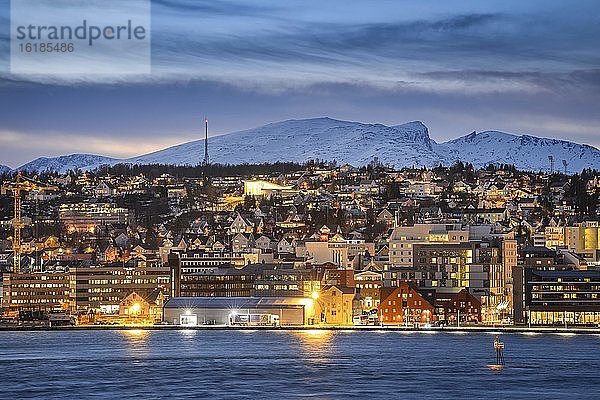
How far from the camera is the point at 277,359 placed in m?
40.0

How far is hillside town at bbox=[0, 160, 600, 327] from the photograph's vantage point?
58.8 meters

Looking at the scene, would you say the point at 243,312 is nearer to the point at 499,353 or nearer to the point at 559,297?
the point at 559,297

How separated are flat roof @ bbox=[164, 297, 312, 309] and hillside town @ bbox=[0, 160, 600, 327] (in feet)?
0.28

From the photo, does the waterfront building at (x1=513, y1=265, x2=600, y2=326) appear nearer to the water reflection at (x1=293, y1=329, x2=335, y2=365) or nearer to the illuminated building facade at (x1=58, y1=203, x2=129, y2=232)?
the water reflection at (x1=293, y1=329, x2=335, y2=365)

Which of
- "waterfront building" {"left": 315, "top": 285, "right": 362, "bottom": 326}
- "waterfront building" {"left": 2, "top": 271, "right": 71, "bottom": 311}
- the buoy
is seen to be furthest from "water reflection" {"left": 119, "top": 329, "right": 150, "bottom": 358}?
the buoy

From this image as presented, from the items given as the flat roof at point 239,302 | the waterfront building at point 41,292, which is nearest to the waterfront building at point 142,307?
the flat roof at point 239,302

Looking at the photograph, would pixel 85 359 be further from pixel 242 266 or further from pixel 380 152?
pixel 380 152

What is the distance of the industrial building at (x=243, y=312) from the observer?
5841cm

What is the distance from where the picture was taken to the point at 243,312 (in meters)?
58.8

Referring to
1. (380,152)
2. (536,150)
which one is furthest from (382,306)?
(536,150)

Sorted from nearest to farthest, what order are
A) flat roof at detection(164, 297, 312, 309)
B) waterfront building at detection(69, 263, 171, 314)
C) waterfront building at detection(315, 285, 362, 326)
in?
1. flat roof at detection(164, 297, 312, 309)
2. waterfront building at detection(315, 285, 362, 326)
3. waterfront building at detection(69, 263, 171, 314)

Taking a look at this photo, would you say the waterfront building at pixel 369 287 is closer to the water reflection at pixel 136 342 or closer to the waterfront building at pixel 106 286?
the waterfront building at pixel 106 286

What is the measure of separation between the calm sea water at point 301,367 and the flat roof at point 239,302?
6.95 meters

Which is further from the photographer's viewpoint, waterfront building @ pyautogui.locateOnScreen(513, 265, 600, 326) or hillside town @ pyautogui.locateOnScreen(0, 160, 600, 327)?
hillside town @ pyautogui.locateOnScreen(0, 160, 600, 327)
